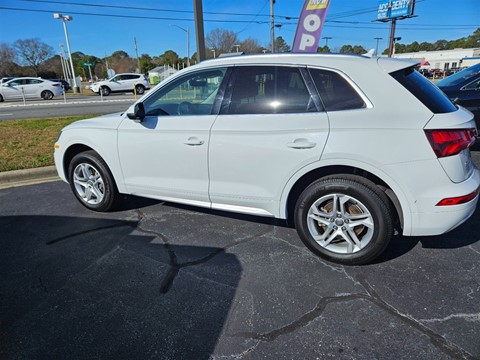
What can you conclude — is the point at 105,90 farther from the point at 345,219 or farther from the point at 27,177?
the point at 345,219

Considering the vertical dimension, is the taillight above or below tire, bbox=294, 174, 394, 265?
above

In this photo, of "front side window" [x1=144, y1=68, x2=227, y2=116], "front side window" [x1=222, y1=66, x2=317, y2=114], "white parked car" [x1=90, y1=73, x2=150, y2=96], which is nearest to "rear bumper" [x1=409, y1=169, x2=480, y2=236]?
"front side window" [x1=222, y1=66, x2=317, y2=114]

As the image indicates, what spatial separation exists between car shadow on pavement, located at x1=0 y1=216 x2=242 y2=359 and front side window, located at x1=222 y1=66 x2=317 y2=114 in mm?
1403

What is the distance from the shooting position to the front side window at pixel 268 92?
2.69 meters

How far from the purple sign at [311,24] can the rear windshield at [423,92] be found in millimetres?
6364

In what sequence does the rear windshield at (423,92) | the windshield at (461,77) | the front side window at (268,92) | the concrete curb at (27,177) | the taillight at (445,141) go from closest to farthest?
the taillight at (445,141), the rear windshield at (423,92), the front side window at (268,92), the concrete curb at (27,177), the windshield at (461,77)

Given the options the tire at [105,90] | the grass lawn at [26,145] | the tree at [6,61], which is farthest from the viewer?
the tree at [6,61]

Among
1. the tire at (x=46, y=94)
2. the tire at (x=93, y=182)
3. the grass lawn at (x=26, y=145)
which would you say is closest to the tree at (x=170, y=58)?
the tire at (x=46, y=94)

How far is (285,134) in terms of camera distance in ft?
8.65

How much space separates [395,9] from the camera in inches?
1725

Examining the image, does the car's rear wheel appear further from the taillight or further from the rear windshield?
the taillight

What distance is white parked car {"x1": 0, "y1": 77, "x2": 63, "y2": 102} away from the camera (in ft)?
76.7

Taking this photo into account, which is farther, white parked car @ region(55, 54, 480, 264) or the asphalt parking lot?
white parked car @ region(55, 54, 480, 264)

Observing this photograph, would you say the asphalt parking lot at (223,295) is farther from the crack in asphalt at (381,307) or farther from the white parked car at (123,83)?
the white parked car at (123,83)
